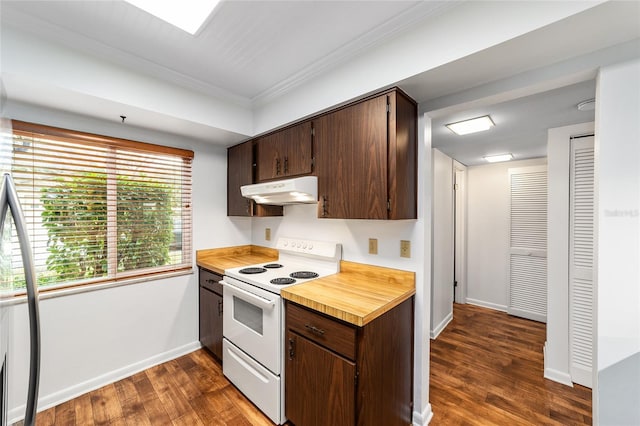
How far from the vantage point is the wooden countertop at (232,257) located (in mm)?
2555

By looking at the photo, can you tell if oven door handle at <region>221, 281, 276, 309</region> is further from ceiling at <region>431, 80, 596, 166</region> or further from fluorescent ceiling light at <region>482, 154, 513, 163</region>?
fluorescent ceiling light at <region>482, 154, 513, 163</region>

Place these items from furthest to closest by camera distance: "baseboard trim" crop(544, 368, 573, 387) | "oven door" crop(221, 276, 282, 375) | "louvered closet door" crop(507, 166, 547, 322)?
"louvered closet door" crop(507, 166, 547, 322) → "baseboard trim" crop(544, 368, 573, 387) → "oven door" crop(221, 276, 282, 375)

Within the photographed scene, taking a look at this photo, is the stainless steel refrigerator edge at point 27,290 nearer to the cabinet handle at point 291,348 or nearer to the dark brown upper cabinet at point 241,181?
the cabinet handle at point 291,348

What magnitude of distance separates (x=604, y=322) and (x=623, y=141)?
32.0 inches

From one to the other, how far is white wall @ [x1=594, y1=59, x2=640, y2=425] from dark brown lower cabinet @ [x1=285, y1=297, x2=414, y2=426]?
907 mm

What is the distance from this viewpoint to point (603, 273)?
1185 mm

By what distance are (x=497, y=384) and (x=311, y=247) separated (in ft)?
6.39

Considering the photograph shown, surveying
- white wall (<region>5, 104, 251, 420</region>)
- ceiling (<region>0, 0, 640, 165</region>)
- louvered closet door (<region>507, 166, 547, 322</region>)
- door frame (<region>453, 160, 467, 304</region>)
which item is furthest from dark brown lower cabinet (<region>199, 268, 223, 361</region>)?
louvered closet door (<region>507, 166, 547, 322</region>)

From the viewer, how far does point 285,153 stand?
2.28 meters

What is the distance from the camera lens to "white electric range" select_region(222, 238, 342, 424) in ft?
5.69

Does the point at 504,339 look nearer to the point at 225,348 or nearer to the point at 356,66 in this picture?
the point at 225,348

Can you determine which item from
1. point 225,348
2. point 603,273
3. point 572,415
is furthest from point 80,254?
point 572,415

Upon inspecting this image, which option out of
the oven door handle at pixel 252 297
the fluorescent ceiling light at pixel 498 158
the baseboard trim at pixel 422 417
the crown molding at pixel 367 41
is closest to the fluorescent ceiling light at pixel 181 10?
the crown molding at pixel 367 41

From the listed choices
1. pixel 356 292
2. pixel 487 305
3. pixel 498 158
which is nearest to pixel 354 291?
pixel 356 292
